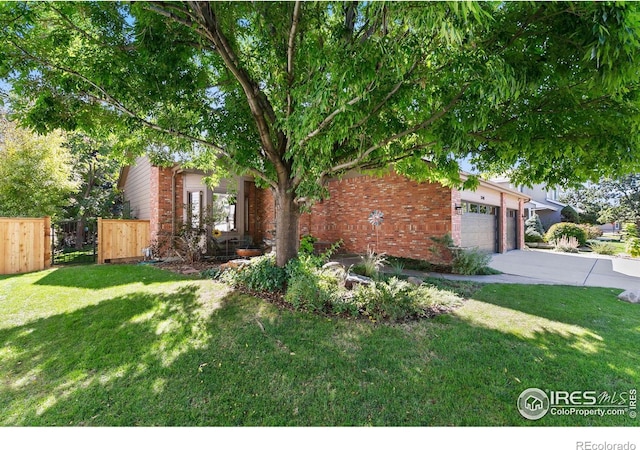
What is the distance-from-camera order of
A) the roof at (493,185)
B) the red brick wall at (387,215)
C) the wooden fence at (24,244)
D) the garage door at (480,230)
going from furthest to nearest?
the garage door at (480,230) → the red brick wall at (387,215) → the roof at (493,185) → the wooden fence at (24,244)

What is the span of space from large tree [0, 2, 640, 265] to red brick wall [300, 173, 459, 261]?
127 inches

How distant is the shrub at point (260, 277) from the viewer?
17.6 ft

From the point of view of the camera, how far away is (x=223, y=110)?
5441mm

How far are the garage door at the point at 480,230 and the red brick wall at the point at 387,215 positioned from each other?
6.53ft

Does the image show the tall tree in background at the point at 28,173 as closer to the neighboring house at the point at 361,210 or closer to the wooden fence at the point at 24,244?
the wooden fence at the point at 24,244

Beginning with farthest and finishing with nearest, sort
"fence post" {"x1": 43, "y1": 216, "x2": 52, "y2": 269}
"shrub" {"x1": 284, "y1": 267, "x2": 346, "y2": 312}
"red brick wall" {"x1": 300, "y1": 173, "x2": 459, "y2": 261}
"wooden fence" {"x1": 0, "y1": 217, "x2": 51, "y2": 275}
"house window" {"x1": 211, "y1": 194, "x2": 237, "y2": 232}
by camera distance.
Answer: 1. "house window" {"x1": 211, "y1": 194, "x2": 237, "y2": 232}
2. "red brick wall" {"x1": 300, "y1": 173, "x2": 459, "y2": 261}
3. "fence post" {"x1": 43, "y1": 216, "x2": 52, "y2": 269}
4. "wooden fence" {"x1": 0, "y1": 217, "x2": 51, "y2": 275}
5. "shrub" {"x1": 284, "y1": 267, "x2": 346, "y2": 312}

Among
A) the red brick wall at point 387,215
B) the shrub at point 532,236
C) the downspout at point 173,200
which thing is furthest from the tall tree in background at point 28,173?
the shrub at point 532,236

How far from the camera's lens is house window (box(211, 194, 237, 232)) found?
34.7 feet

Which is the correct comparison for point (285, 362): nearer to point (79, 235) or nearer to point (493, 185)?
point (493, 185)

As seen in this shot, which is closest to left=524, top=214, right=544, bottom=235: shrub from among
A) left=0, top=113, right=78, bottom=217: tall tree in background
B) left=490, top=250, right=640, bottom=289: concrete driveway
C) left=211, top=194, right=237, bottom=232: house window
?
left=490, top=250, right=640, bottom=289: concrete driveway

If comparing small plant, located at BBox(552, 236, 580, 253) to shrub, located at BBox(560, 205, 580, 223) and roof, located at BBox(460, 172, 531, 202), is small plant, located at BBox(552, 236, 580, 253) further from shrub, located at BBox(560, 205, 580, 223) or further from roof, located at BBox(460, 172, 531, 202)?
shrub, located at BBox(560, 205, 580, 223)
